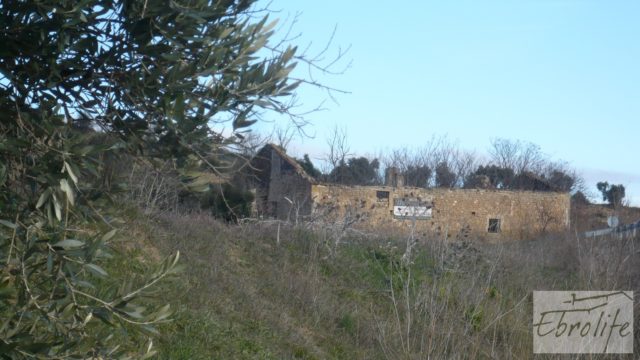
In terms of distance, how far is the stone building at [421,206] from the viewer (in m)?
19.4

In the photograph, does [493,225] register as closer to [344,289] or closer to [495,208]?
[495,208]

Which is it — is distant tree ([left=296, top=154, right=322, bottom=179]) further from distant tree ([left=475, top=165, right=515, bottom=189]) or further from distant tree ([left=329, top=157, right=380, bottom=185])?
distant tree ([left=475, top=165, right=515, bottom=189])

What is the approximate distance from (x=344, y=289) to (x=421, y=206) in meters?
5.37

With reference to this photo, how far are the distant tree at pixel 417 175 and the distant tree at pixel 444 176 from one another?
123 cm

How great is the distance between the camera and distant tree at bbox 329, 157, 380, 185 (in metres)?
26.3

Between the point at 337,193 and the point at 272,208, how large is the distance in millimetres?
1951

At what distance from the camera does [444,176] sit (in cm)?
3738

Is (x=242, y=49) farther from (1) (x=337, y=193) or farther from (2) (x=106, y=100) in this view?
(1) (x=337, y=193)

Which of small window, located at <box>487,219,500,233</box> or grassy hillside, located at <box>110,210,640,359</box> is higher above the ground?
small window, located at <box>487,219,500,233</box>

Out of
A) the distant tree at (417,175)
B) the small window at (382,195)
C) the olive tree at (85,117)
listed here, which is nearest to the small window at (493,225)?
the distant tree at (417,175)

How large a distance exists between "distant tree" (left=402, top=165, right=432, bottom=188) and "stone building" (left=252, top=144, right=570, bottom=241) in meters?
2.13

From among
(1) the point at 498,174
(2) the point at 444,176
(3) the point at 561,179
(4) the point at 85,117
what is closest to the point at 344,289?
(4) the point at 85,117

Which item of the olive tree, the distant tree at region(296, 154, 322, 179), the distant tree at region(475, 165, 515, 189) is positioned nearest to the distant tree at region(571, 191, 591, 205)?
the distant tree at region(475, 165, 515, 189)

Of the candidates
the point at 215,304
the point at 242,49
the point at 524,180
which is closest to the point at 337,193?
the point at 215,304
